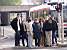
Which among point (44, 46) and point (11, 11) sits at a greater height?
point (11, 11)

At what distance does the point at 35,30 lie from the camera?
9.76 meters

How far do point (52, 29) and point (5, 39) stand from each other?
4.71 ft

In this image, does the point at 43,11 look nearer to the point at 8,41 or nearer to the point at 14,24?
the point at 14,24

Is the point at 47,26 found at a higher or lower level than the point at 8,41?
higher

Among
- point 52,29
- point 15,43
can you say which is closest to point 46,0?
point 52,29

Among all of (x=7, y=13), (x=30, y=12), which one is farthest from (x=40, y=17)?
(x=7, y=13)

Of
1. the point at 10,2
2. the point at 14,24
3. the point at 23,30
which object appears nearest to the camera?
the point at 10,2

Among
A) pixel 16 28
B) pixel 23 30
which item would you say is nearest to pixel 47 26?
Answer: pixel 23 30

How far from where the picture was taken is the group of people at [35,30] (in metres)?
9.72

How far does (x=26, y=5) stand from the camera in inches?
374

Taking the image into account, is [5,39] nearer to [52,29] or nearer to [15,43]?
[15,43]

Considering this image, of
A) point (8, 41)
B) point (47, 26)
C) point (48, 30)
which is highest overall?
point (47, 26)

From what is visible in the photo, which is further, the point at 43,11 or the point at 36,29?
the point at 36,29

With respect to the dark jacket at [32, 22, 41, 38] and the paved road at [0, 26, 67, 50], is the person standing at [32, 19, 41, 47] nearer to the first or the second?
the dark jacket at [32, 22, 41, 38]
